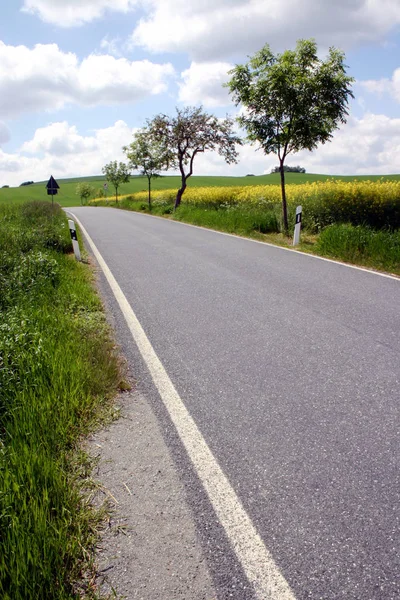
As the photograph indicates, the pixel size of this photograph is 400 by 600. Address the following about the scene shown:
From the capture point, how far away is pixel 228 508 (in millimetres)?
2219

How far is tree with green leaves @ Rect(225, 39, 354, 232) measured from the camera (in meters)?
13.0

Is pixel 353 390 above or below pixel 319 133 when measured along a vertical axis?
below

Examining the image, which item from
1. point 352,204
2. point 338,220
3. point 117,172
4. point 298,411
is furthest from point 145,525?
point 117,172

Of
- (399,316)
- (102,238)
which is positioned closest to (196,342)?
(399,316)

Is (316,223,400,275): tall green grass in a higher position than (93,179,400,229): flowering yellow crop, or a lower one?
lower

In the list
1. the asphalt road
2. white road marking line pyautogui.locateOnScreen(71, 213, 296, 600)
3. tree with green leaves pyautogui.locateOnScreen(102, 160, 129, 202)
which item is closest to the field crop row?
the asphalt road

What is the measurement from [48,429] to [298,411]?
1.80 metres

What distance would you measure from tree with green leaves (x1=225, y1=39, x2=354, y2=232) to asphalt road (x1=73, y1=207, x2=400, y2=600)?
8.48 meters

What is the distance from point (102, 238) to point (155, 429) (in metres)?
12.9

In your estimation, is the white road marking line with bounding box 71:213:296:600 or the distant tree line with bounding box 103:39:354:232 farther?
the distant tree line with bounding box 103:39:354:232

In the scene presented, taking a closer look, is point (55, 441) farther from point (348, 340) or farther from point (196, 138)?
point (196, 138)

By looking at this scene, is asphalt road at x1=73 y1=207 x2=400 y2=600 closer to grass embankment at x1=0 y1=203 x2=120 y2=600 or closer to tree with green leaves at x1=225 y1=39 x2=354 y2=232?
grass embankment at x1=0 y1=203 x2=120 y2=600

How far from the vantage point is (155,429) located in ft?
9.79

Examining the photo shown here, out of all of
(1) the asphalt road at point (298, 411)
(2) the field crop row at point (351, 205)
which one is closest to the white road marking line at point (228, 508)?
(1) the asphalt road at point (298, 411)
